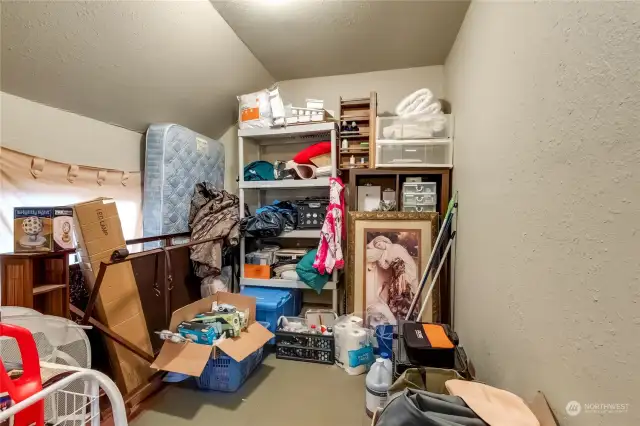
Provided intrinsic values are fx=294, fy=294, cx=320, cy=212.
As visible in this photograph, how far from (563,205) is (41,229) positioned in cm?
212

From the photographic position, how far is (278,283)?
2.78 m

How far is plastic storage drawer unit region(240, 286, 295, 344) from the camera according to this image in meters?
2.54

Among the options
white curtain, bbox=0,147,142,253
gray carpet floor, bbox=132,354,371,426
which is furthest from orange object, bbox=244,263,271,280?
white curtain, bbox=0,147,142,253

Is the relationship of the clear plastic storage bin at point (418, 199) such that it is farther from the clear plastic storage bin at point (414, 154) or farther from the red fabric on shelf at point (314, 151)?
the red fabric on shelf at point (314, 151)

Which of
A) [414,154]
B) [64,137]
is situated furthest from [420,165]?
[64,137]

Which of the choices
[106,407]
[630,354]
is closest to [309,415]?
[106,407]

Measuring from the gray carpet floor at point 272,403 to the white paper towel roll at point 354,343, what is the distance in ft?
0.15

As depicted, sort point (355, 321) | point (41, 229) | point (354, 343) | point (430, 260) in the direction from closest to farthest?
1. point (41, 229)
2. point (354, 343)
3. point (430, 260)
4. point (355, 321)

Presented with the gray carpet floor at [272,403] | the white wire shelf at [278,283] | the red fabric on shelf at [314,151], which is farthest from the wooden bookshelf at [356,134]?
the gray carpet floor at [272,403]

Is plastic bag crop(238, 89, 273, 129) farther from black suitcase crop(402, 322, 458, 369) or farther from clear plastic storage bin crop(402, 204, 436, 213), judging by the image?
black suitcase crop(402, 322, 458, 369)

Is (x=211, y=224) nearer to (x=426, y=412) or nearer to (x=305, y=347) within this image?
(x=305, y=347)

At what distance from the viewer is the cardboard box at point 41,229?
54.0 inches

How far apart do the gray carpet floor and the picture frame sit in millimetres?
602

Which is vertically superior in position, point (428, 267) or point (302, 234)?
point (302, 234)
